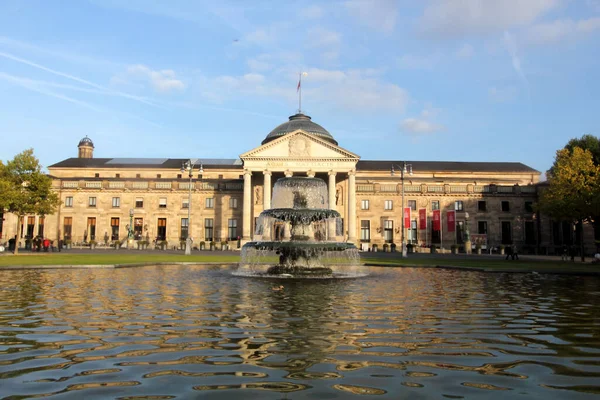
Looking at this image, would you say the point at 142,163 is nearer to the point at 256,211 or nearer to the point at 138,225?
the point at 138,225

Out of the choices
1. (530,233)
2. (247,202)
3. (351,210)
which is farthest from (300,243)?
(530,233)

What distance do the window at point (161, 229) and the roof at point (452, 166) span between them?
33.1 meters

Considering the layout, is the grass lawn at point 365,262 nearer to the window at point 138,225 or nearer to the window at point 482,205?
the window at point 138,225

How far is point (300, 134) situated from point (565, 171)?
106ft

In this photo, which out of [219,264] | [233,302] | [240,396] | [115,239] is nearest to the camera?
[240,396]

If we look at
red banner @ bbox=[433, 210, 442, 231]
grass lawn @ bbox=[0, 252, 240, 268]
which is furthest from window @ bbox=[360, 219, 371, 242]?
grass lawn @ bbox=[0, 252, 240, 268]

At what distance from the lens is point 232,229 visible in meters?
72.2

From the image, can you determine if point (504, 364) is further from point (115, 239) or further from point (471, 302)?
point (115, 239)

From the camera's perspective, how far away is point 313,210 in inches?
859

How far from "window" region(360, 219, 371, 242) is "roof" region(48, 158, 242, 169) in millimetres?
26585

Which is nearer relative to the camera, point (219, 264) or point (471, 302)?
point (471, 302)

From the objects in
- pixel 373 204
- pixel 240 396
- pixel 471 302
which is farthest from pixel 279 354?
pixel 373 204

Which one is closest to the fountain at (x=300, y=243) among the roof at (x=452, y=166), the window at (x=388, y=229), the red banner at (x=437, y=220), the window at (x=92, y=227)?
the red banner at (x=437, y=220)

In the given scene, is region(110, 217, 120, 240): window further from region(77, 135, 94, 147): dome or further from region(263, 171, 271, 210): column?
region(77, 135, 94, 147): dome
